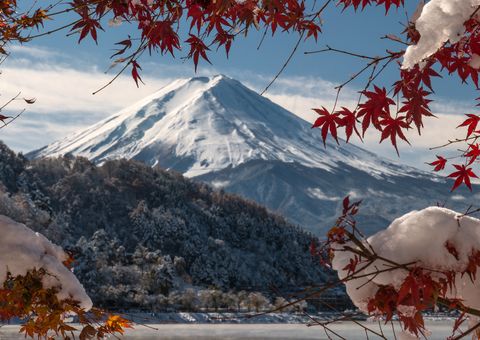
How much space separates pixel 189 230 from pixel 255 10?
8931 centimetres

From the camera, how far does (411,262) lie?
93.4 inches

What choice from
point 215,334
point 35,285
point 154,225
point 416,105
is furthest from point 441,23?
point 154,225

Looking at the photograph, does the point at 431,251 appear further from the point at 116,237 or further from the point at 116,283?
the point at 116,237

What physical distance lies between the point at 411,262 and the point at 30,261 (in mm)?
2236

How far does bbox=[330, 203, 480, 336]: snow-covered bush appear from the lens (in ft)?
7.66

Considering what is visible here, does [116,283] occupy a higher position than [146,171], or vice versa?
[146,171]

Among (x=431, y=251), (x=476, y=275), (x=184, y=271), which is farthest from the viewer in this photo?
(x=184, y=271)

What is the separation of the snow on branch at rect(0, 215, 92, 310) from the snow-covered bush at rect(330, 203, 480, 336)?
188cm

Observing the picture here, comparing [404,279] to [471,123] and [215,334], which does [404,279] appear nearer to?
[471,123]

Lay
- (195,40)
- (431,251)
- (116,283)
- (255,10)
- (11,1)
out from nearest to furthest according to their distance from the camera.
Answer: (431,251)
(255,10)
(195,40)
(11,1)
(116,283)

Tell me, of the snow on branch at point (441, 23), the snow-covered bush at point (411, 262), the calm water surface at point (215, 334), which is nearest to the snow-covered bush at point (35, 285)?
the snow-covered bush at point (411, 262)

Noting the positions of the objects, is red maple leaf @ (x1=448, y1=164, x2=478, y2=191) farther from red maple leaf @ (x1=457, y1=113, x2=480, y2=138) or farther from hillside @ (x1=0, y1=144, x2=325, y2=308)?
hillside @ (x1=0, y1=144, x2=325, y2=308)

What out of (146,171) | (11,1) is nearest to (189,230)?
(146,171)

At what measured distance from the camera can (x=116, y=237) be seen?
287 ft
